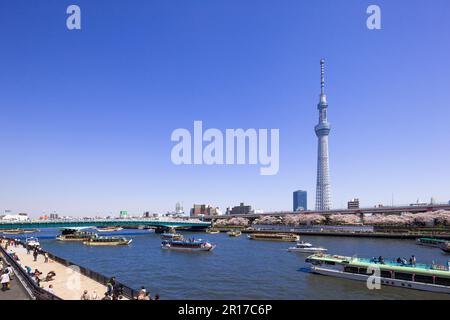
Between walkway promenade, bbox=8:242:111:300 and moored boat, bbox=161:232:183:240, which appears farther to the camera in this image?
moored boat, bbox=161:232:183:240

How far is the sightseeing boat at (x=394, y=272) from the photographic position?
101 ft

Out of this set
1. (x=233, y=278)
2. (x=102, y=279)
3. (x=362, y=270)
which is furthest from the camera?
(x=233, y=278)

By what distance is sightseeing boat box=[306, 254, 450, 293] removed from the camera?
3073cm

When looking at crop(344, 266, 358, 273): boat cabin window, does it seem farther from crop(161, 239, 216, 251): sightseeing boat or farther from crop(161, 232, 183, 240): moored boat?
crop(161, 232, 183, 240): moored boat

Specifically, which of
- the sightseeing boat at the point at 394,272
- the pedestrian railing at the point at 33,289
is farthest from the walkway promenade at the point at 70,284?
the sightseeing boat at the point at 394,272

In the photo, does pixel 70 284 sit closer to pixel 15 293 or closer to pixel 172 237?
pixel 15 293

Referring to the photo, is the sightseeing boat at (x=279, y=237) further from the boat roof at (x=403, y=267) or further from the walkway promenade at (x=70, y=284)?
the walkway promenade at (x=70, y=284)

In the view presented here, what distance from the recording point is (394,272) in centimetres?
3303

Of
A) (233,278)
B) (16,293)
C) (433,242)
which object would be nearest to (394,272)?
(233,278)

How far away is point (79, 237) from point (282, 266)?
66104 millimetres

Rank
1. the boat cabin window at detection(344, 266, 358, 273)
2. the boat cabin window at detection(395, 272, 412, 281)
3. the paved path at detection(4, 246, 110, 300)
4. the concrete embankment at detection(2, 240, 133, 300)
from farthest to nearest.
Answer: the boat cabin window at detection(344, 266, 358, 273) < the boat cabin window at detection(395, 272, 412, 281) < the concrete embankment at detection(2, 240, 133, 300) < the paved path at detection(4, 246, 110, 300)

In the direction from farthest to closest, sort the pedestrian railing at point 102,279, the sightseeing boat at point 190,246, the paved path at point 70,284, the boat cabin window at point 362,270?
the sightseeing boat at point 190,246 → the boat cabin window at point 362,270 → the paved path at point 70,284 → the pedestrian railing at point 102,279

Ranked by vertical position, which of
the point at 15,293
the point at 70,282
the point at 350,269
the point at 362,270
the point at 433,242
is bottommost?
the point at 433,242

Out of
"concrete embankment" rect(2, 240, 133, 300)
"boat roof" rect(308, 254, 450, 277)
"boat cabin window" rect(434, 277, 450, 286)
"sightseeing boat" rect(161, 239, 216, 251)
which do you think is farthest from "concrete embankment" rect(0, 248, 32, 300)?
"sightseeing boat" rect(161, 239, 216, 251)
